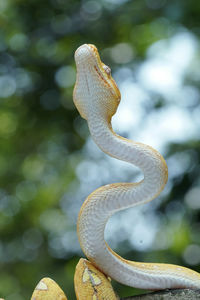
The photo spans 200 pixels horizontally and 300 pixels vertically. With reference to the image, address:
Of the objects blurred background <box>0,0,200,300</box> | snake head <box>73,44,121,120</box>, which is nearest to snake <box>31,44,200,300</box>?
snake head <box>73,44,121,120</box>

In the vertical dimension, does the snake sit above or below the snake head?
below

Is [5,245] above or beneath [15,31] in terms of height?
beneath

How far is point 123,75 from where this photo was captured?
4992mm

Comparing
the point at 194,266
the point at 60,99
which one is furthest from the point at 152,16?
the point at 194,266

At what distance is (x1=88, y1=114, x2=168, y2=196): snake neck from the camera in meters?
1.55

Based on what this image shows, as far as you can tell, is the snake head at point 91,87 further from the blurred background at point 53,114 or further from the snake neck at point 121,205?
the blurred background at point 53,114

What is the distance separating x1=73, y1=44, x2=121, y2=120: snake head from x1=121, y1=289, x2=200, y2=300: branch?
0.65 metres

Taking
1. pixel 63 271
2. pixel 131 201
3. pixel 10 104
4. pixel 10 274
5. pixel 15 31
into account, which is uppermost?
pixel 15 31

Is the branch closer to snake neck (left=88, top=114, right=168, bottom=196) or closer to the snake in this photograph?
the snake

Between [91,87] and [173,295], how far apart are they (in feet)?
2.55

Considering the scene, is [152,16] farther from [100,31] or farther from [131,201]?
[131,201]

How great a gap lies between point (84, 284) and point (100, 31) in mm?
3778

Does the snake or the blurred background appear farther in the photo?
the blurred background

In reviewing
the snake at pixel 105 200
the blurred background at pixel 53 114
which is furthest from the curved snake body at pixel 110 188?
the blurred background at pixel 53 114
